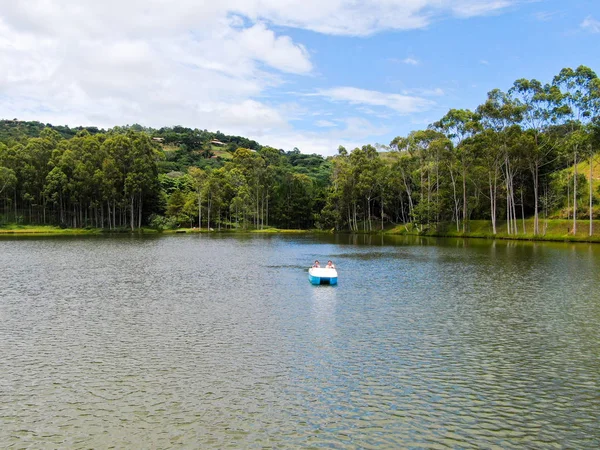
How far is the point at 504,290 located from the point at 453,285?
3401 millimetres

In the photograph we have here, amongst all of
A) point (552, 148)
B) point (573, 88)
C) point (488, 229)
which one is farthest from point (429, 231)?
point (573, 88)

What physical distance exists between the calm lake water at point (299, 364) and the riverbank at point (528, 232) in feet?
147

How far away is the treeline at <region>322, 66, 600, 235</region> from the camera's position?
73.5m

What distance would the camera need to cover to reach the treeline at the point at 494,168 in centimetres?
7350

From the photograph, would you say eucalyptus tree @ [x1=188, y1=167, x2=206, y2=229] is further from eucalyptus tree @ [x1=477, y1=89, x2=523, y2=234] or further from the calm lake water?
the calm lake water

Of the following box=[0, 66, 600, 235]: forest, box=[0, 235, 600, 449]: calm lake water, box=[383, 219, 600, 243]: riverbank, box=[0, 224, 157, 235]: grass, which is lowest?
box=[0, 235, 600, 449]: calm lake water

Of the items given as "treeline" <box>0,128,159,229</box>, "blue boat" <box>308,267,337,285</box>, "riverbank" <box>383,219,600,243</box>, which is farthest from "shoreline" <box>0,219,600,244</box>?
"blue boat" <box>308,267,337,285</box>

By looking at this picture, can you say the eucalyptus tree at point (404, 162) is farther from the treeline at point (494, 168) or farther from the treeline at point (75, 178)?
the treeline at point (75, 178)

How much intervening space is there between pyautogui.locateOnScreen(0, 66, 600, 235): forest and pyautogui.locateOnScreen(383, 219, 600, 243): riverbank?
1333mm

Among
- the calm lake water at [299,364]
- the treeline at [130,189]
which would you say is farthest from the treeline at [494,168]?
the calm lake water at [299,364]

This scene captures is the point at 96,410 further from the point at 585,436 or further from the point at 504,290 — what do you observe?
the point at 504,290

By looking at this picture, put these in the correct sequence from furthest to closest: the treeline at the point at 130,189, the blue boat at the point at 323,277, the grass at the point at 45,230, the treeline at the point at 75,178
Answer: the treeline at the point at 130,189
the treeline at the point at 75,178
the grass at the point at 45,230
the blue boat at the point at 323,277

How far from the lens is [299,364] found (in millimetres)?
16047

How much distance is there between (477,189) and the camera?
91750 mm
